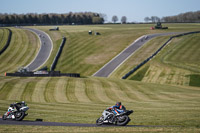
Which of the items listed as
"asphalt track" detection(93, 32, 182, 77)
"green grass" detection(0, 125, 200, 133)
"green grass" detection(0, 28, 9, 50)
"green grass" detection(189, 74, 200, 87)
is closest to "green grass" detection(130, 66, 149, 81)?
"asphalt track" detection(93, 32, 182, 77)

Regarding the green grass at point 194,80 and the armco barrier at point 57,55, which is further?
the armco barrier at point 57,55

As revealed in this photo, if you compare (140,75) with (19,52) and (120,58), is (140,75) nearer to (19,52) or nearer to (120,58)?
(120,58)

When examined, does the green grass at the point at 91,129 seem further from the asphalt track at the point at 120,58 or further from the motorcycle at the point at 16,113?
the asphalt track at the point at 120,58

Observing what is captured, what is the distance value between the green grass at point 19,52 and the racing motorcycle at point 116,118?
68.0 metres

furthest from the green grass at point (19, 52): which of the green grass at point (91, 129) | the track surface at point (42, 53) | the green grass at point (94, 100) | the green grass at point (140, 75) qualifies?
the green grass at point (91, 129)

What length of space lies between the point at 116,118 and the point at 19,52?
303 ft

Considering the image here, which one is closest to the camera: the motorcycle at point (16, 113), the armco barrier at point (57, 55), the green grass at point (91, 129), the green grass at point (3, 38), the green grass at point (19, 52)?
the green grass at point (91, 129)

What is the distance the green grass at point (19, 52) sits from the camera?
9471 centimetres

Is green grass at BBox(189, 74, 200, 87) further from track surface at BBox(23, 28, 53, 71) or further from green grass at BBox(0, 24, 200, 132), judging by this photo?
track surface at BBox(23, 28, 53, 71)

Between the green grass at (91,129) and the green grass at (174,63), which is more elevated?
the green grass at (91,129)

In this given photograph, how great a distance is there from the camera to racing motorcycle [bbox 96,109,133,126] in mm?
22250

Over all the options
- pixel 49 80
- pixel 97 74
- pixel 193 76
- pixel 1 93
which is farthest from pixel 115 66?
pixel 1 93

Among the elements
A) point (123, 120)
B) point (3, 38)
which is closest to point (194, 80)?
point (123, 120)

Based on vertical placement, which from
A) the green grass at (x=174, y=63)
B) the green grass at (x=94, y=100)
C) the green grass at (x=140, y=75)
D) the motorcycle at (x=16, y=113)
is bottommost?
the green grass at (x=140, y=75)
